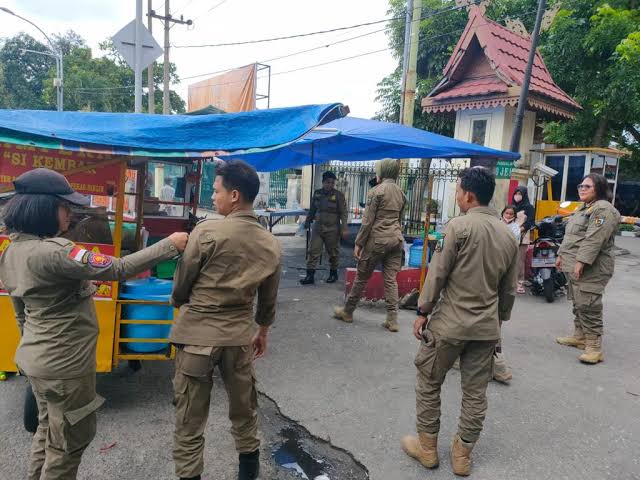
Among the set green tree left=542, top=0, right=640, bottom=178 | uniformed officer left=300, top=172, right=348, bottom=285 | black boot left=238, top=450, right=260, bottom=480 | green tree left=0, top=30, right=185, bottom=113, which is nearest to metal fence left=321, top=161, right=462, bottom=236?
uniformed officer left=300, top=172, right=348, bottom=285

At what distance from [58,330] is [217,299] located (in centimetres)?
69

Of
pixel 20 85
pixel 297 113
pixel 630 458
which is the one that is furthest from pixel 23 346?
pixel 20 85

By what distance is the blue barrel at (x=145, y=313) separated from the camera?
136 inches

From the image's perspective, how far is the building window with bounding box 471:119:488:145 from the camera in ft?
38.7

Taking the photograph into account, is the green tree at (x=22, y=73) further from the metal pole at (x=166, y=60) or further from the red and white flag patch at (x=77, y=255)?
the red and white flag patch at (x=77, y=255)

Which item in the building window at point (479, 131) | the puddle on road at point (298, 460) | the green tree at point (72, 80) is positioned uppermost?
the green tree at point (72, 80)

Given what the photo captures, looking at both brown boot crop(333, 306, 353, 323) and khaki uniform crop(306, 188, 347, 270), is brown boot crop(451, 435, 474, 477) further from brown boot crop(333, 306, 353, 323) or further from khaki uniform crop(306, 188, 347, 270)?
khaki uniform crop(306, 188, 347, 270)

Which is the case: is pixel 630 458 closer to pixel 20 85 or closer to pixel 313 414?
pixel 313 414

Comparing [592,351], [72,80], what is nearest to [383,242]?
[592,351]

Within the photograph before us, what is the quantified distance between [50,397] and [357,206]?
1110 cm

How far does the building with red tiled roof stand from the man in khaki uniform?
29.7 ft

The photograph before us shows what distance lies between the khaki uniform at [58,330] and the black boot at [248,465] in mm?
785

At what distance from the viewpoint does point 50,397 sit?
211 cm

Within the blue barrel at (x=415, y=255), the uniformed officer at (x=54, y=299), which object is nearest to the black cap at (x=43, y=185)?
the uniformed officer at (x=54, y=299)
